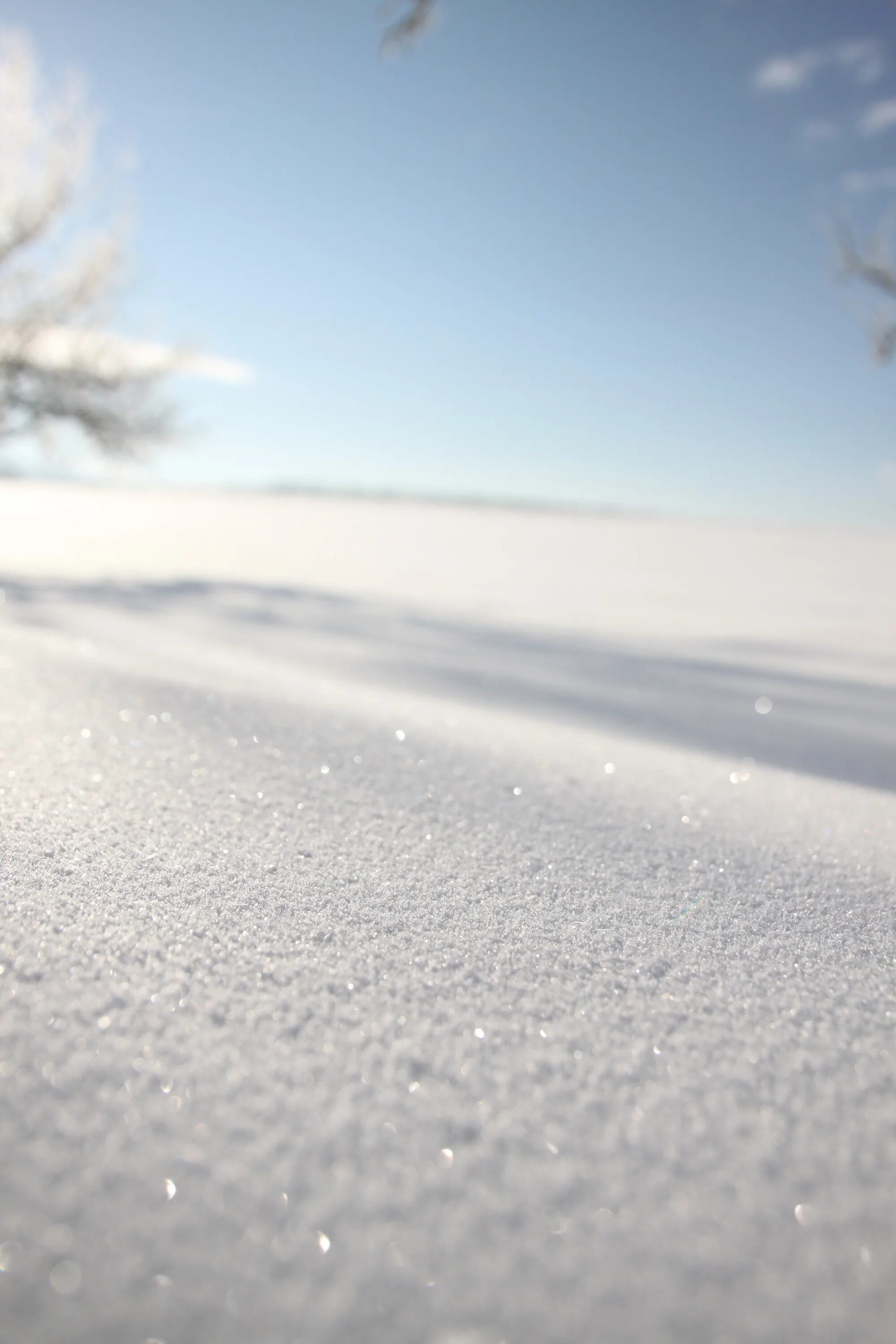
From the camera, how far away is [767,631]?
3.53 m

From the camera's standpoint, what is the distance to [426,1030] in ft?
1.60

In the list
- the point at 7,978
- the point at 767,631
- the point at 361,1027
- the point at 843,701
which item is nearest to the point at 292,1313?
the point at 361,1027

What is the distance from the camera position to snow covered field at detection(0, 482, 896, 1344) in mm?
333

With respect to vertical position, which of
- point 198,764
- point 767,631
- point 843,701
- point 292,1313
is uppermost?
point 767,631

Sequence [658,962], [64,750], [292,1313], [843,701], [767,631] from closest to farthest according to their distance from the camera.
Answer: [292,1313] < [658,962] < [64,750] < [843,701] < [767,631]

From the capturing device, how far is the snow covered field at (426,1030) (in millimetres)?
333

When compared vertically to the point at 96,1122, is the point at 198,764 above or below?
above

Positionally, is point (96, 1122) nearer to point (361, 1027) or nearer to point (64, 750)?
point (361, 1027)

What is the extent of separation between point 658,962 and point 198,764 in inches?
23.2

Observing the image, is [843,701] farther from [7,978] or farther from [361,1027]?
[7,978]

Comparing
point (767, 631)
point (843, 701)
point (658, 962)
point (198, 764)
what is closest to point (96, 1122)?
point (658, 962)

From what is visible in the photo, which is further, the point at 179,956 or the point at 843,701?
the point at 843,701

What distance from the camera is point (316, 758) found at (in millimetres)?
1001

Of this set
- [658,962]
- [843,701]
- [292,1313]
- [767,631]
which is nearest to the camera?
[292,1313]
